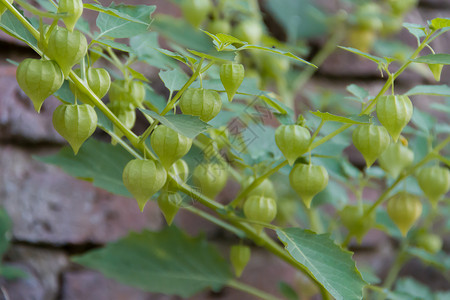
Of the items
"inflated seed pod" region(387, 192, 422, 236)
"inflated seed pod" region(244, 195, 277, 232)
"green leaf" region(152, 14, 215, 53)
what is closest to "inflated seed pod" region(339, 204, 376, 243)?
"inflated seed pod" region(387, 192, 422, 236)

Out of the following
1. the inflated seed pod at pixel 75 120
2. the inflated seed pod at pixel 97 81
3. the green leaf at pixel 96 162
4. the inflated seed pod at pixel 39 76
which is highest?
the inflated seed pod at pixel 39 76

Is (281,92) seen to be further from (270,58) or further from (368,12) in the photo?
(368,12)

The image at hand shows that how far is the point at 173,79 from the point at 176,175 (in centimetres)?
10

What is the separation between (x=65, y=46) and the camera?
37 centimetres

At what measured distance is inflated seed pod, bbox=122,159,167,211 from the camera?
0.42 metres

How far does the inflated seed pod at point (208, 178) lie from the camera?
1.80ft

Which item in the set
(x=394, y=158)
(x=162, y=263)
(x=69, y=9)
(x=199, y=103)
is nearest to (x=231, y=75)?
(x=199, y=103)

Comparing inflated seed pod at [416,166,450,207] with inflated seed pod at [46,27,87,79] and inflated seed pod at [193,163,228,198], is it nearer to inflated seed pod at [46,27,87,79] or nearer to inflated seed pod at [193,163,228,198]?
inflated seed pod at [193,163,228,198]

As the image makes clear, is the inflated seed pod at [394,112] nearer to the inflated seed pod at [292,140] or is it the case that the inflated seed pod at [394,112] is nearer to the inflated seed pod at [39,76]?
the inflated seed pod at [292,140]

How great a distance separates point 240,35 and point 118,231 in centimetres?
Answer: 45

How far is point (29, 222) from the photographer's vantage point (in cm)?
84

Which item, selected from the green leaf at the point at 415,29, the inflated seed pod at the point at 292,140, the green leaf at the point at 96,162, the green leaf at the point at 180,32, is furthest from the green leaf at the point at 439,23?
the green leaf at the point at 180,32

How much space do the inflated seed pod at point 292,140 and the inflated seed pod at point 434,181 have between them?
203mm

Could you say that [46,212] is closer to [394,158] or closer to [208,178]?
[208,178]
